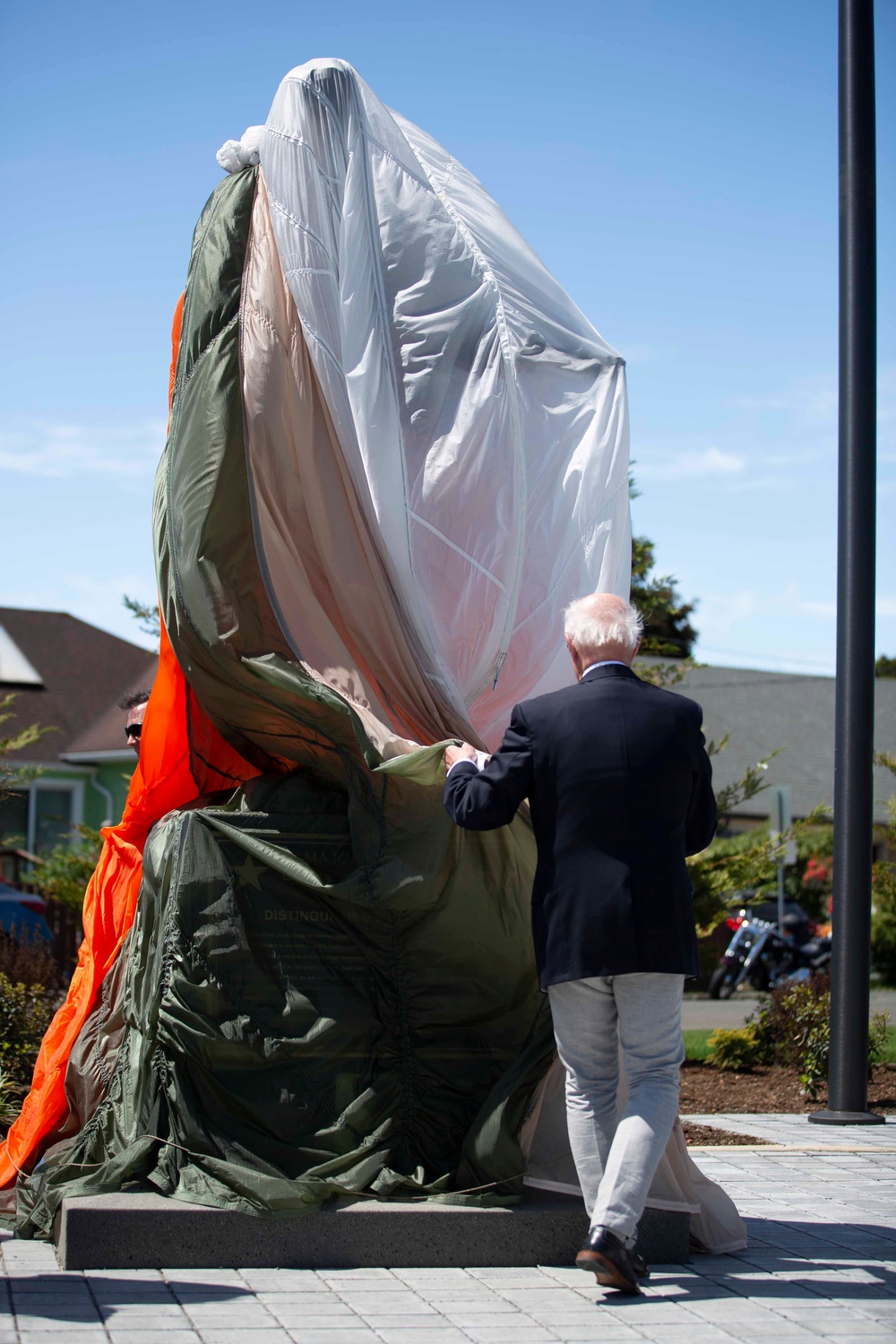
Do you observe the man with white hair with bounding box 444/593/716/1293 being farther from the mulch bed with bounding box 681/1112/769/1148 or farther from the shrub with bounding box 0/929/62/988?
the shrub with bounding box 0/929/62/988

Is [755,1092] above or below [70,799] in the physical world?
below

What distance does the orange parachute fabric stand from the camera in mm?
4832

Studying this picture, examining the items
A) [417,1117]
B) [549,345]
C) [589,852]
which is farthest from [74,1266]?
[549,345]

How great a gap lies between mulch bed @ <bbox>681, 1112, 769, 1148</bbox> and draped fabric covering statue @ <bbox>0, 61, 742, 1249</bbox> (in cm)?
262

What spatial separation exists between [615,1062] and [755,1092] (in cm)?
524

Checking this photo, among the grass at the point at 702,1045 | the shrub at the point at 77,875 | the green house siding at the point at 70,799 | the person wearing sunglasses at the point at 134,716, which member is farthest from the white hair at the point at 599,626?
the green house siding at the point at 70,799

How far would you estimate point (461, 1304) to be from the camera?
3.80m

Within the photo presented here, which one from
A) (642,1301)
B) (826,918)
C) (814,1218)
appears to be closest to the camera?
(642,1301)

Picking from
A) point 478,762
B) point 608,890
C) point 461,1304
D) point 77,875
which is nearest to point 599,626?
Answer: point 478,762

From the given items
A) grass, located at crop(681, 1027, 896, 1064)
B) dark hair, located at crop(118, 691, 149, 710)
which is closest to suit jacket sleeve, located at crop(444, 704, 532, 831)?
dark hair, located at crop(118, 691, 149, 710)

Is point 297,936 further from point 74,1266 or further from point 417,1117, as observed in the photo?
point 74,1266

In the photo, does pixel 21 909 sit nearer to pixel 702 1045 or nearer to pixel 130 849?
pixel 702 1045

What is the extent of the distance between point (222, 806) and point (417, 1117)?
126cm

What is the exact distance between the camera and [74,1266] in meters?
3.99
